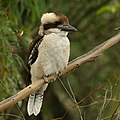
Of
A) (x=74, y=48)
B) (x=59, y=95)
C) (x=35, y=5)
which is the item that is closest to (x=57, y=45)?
(x=35, y=5)

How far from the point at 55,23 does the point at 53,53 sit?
0.18 meters

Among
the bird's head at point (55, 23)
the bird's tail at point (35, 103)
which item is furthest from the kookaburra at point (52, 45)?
the bird's tail at point (35, 103)

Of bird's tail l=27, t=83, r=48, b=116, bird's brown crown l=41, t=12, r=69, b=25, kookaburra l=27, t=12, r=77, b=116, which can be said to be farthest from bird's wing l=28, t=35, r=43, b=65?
bird's tail l=27, t=83, r=48, b=116

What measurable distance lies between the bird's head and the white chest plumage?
0.04m

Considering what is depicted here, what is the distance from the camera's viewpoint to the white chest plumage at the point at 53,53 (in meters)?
3.01

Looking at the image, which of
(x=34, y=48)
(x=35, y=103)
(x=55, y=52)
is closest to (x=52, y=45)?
(x=55, y=52)

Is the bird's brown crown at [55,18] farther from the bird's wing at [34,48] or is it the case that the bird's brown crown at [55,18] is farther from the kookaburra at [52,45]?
the bird's wing at [34,48]

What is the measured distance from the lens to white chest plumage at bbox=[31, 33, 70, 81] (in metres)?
3.01

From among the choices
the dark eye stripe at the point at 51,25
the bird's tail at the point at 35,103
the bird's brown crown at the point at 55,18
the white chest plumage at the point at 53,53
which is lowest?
the bird's tail at the point at 35,103

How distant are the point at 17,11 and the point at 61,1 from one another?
1240 millimetres

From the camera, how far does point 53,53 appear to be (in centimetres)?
302

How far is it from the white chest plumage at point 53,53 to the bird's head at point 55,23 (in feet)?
0.12

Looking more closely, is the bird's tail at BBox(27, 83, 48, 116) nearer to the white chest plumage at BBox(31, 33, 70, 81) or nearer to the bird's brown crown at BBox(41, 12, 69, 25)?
the white chest plumage at BBox(31, 33, 70, 81)

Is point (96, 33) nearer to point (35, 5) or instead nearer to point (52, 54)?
point (35, 5)
